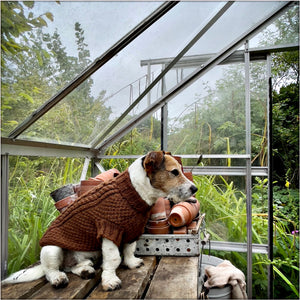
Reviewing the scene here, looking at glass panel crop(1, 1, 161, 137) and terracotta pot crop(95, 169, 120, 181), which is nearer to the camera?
glass panel crop(1, 1, 161, 137)

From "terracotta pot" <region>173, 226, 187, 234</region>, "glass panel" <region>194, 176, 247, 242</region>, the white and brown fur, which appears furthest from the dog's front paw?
"glass panel" <region>194, 176, 247, 242</region>

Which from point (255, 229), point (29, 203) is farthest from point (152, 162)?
point (255, 229)

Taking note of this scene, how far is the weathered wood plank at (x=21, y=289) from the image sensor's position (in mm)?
751

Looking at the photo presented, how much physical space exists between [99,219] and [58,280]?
208 mm

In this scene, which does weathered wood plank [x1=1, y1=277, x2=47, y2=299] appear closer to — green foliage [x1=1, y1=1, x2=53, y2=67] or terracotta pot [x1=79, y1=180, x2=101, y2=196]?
terracotta pot [x1=79, y1=180, x2=101, y2=196]

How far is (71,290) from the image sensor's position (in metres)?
0.76

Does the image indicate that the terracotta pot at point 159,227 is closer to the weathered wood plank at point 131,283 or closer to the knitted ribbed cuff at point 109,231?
the weathered wood plank at point 131,283

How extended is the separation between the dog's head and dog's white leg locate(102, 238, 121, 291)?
0.24 m

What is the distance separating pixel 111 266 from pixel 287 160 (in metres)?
1.52

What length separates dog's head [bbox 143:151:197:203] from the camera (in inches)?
34.0

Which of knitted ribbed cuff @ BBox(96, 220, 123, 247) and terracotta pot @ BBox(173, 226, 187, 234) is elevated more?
knitted ribbed cuff @ BBox(96, 220, 123, 247)

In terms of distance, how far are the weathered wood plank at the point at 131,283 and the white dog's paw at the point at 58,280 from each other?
95 millimetres

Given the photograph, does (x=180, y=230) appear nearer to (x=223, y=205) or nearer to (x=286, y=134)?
(x=223, y=205)

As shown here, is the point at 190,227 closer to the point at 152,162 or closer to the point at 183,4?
the point at 152,162
